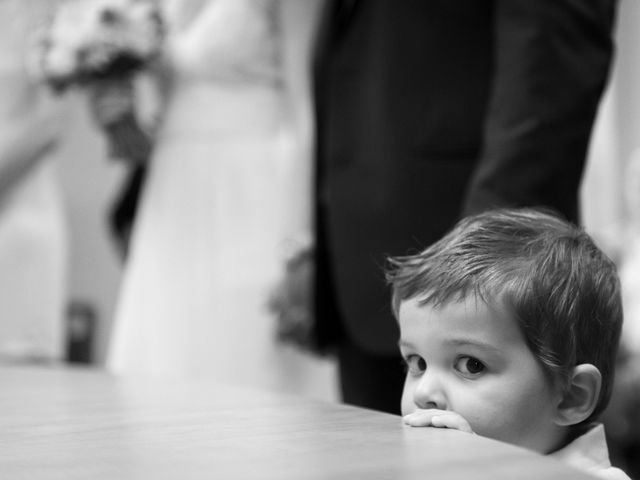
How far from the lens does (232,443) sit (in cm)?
80

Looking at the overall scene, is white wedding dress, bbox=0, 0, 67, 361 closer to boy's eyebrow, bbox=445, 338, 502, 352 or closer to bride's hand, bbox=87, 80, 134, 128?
bride's hand, bbox=87, 80, 134, 128

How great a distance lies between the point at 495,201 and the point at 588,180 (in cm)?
211

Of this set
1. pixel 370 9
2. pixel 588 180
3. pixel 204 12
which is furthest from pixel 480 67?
pixel 588 180

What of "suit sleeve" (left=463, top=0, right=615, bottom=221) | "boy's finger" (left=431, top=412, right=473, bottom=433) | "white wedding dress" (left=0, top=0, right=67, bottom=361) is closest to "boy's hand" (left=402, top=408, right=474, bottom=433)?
"boy's finger" (left=431, top=412, right=473, bottom=433)

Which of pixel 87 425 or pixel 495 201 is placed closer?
pixel 87 425

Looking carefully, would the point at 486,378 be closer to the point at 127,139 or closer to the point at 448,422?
the point at 448,422

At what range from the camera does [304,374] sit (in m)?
3.03

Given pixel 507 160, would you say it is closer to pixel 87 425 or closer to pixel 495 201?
pixel 495 201

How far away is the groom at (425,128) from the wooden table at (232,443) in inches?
25.6

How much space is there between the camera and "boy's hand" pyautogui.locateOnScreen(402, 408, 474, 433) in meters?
0.89

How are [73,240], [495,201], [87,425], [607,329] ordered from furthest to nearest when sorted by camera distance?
[73,240], [495,201], [607,329], [87,425]

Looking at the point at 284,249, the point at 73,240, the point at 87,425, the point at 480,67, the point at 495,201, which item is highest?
the point at 480,67

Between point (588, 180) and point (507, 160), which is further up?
point (507, 160)

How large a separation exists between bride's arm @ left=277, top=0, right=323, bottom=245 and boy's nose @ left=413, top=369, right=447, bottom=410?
165 centimetres
